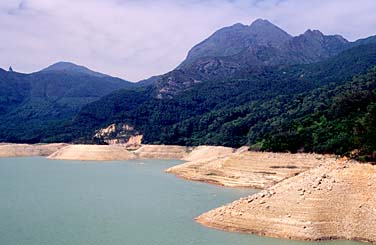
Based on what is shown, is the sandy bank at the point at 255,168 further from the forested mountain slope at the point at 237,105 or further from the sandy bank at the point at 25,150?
the sandy bank at the point at 25,150

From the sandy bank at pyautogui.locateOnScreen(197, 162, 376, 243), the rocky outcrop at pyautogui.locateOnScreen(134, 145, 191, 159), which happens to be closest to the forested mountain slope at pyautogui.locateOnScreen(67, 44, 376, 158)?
the rocky outcrop at pyautogui.locateOnScreen(134, 145, 191, 159)

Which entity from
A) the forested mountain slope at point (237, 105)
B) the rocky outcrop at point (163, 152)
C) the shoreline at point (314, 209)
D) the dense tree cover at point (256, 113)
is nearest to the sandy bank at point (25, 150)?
the dense tree cover at point (256, 113)

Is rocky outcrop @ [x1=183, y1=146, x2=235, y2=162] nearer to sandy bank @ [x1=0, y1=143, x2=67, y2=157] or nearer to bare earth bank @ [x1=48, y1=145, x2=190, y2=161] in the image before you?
bare earth bank @ [x1=48, y1=145, x2=190, y2=161]

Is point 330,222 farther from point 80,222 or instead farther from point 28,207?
point 28,207

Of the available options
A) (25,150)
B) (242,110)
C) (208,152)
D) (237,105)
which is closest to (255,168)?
(208,152)

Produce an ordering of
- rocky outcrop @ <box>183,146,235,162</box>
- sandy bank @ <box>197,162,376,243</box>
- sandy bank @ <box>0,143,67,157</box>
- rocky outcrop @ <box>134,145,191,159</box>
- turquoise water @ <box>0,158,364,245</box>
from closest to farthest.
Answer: sandy bank @ <box>197,162,376,243</box> → turquoise water @ <box>0,158,364,245</box> → rocky outcrop @ <box>183,146,235,162</box> → rocky outcrop @ <box>134,145,191,159</box> → sandy bank @ <box>0,143,67,157</box>

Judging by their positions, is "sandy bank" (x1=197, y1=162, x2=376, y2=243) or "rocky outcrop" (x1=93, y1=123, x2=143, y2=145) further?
"rocky outcrop" (x1=93, y1=123, x2=143, y2=145)
